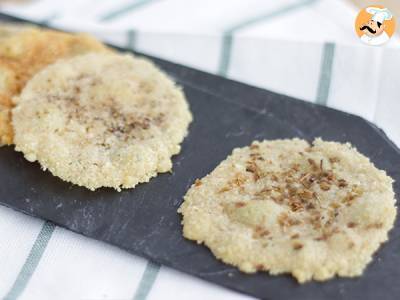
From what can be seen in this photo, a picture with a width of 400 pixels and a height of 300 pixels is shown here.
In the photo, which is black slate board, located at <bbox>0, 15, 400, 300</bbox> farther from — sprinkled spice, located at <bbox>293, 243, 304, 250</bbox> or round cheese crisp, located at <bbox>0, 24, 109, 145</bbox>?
round cheese crisp, located at <bbox>0, 24, 109, 145</bbox>

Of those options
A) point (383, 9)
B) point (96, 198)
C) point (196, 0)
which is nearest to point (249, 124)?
point (96, 198)

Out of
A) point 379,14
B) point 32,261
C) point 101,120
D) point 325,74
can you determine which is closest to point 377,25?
point 379,14

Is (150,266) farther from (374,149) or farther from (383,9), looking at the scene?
(383,9)

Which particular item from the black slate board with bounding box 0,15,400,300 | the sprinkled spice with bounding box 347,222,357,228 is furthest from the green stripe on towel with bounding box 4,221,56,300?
the sprinkled spice with bounding box 347,222,357,228

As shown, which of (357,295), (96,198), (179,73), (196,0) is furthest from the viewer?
(196,0)

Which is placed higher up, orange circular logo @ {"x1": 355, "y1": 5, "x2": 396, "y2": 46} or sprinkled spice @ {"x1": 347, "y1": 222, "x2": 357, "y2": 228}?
orange circular logo @ {"x1": 355, "y1": 5, "x2": 396, "y2": 46}
